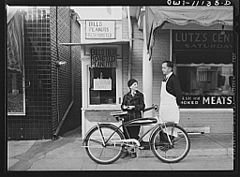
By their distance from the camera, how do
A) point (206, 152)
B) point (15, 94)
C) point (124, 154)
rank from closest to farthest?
point (124, 154), point (206, 152), point (15, 94)

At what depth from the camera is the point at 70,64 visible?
7094mm

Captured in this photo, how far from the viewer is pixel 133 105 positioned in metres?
5.52

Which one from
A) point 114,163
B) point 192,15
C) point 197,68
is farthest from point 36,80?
point 197,68

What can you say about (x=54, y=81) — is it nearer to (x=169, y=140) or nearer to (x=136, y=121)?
(x=136, y=121)

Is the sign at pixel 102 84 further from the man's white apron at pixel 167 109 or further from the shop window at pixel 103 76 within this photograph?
the man's white apron at pixel 167 109

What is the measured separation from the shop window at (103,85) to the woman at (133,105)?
Answer: 0.72 m

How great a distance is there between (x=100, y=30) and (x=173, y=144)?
2.60m

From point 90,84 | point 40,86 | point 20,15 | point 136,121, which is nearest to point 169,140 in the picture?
point 136,121

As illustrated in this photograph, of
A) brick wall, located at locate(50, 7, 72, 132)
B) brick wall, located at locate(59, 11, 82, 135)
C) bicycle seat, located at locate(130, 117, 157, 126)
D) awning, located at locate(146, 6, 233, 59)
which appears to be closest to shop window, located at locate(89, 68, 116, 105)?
brick wall, located at locate(59, 11, 82, 135)

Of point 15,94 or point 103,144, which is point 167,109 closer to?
point 103,144

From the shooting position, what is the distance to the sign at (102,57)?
245 inches

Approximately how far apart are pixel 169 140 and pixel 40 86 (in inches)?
105

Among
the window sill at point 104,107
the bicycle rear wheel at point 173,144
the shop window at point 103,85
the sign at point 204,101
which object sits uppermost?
the shop window at point 103,85

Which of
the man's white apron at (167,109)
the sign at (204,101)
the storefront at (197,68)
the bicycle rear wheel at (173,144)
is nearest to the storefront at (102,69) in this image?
the storefront at (197,68)
